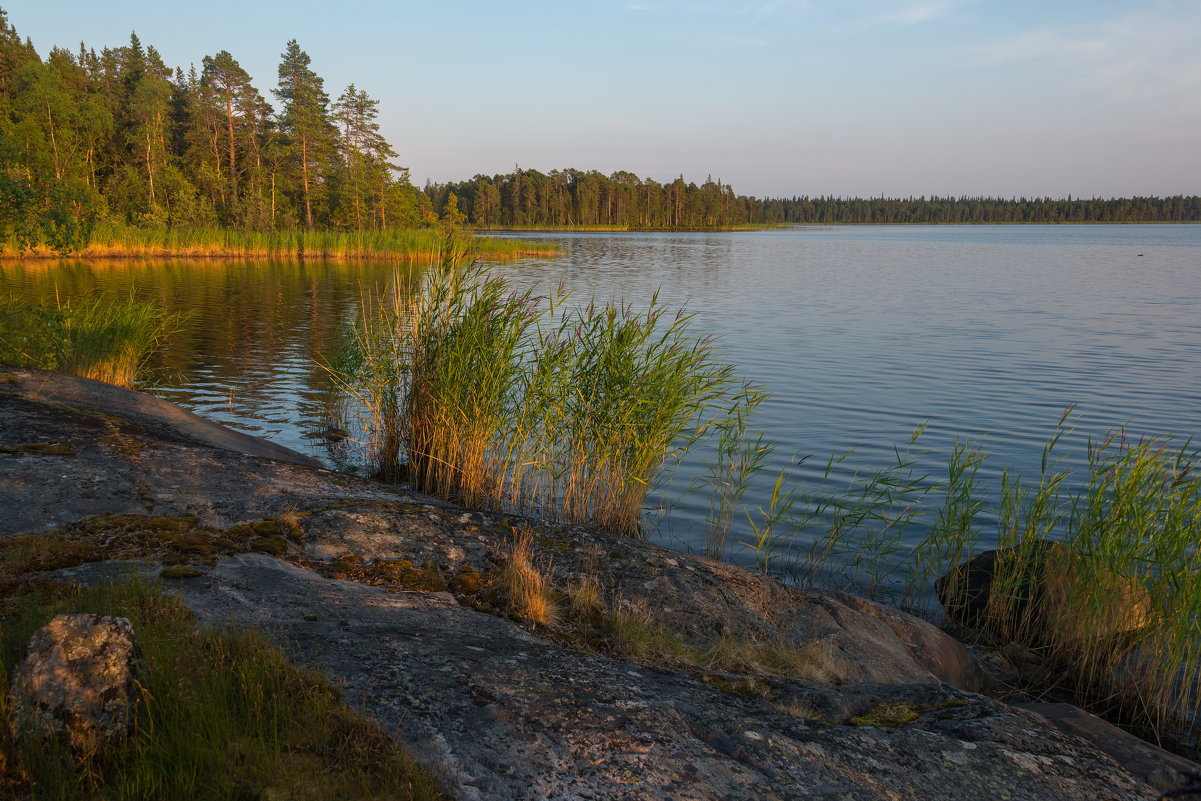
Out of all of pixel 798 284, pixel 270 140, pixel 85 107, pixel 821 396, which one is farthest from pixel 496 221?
pixel 821 396

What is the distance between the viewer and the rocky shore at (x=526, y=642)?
2.98 meters

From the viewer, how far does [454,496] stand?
8719mm

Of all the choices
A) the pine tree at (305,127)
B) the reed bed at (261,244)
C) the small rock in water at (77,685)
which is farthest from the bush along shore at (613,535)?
the pine tree at (305,127)

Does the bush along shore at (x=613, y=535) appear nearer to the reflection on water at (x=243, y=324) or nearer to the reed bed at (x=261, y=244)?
the reflection on water at (x=243, y=324)

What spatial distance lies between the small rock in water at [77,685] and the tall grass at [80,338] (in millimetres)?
10195

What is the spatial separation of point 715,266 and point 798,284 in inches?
577

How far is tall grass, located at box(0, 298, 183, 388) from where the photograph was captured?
11.1 meters

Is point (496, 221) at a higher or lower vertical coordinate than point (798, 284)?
higher

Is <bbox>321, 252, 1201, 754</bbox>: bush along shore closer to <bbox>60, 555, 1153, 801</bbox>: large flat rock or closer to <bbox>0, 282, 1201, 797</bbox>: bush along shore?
<bbox>0, 282, 1201, 797</bbox>: bush along shore

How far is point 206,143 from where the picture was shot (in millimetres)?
70812

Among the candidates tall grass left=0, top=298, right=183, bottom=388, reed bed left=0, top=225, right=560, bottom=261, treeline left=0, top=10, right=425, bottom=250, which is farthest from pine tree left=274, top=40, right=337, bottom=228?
tall grass left=0, top=298, right=183, bottom=388

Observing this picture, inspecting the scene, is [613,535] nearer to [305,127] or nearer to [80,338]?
[80,338]

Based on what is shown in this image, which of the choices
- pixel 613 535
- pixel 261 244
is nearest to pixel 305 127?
pixel 261 244

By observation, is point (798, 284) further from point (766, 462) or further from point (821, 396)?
point (766, 462)
